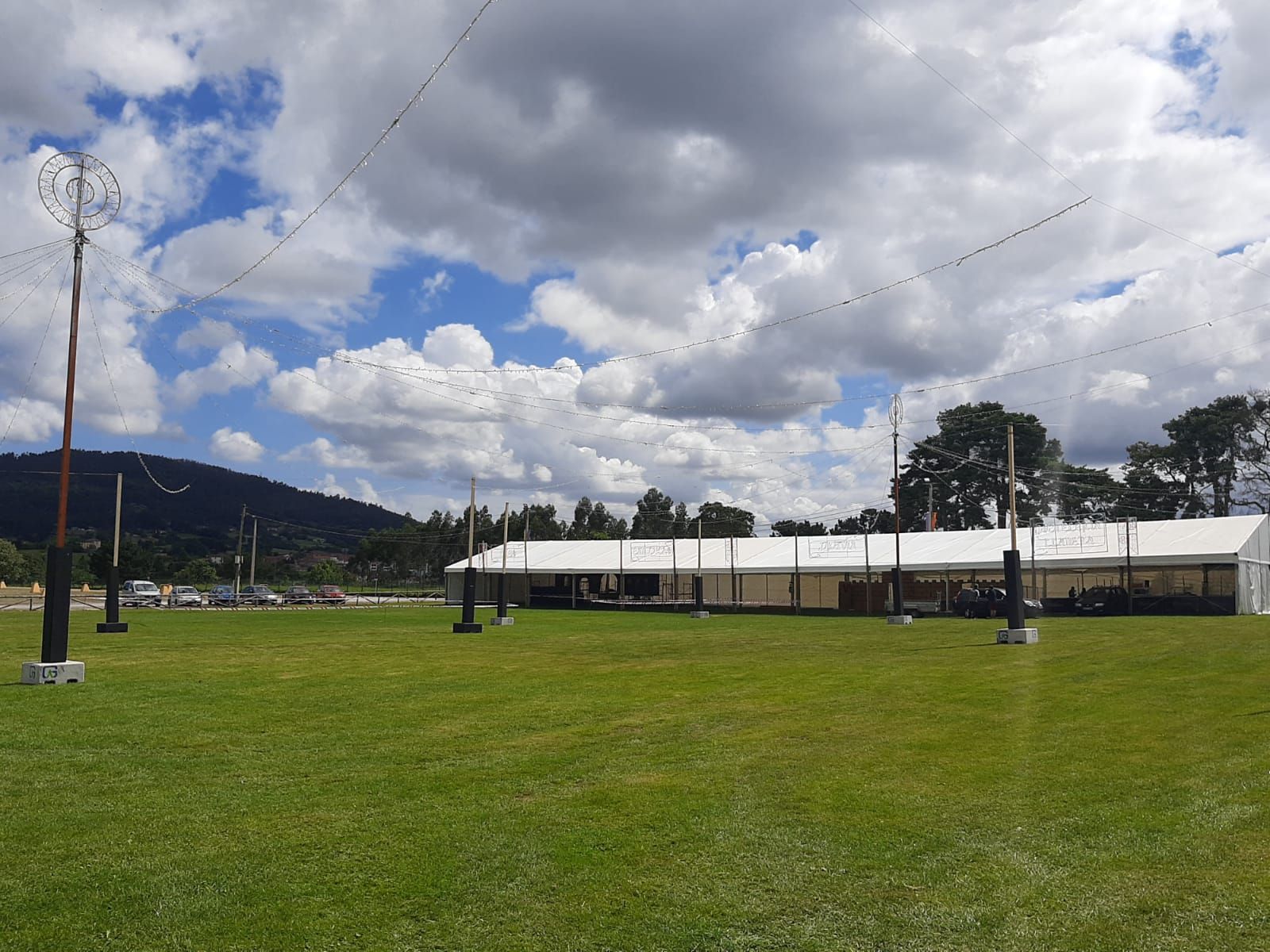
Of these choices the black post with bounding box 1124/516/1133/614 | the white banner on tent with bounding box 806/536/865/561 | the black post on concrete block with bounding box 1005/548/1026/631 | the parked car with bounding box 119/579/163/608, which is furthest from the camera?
the parked car with bounding box 119/579/163/608

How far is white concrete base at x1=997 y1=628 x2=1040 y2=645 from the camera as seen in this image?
25031mm

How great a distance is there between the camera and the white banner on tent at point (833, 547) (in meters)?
52.7

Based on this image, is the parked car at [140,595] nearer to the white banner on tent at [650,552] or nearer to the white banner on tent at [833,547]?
the white banner on tent at [650,552]

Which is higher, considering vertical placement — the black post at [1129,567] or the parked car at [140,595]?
the black post at [1129,567]

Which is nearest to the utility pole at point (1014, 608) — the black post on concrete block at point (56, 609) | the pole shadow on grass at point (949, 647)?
the pole shadow on grass at point (949, 647)

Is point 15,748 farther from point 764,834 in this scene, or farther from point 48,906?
point 764,834

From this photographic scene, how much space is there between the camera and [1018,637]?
25.1m

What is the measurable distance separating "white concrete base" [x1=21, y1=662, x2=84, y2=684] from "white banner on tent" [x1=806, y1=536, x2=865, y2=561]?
135 feet

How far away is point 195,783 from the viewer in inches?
333

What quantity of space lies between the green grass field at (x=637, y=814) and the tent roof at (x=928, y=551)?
29421mm

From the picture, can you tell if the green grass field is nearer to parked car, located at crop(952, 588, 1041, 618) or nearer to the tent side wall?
parked car, located at crop(952, 588, 1041, 618)

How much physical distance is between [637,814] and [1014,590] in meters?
21.1

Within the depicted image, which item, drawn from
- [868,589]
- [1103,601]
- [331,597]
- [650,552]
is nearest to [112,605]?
[868,589]

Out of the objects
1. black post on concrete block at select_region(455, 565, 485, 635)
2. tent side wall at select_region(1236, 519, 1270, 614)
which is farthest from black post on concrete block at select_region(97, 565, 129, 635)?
tent side wall at select_region(1236, 519, 1270, 614)
